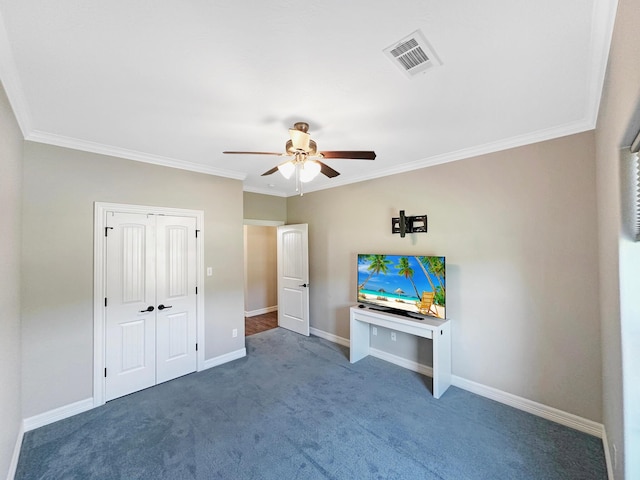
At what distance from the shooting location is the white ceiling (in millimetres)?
1230

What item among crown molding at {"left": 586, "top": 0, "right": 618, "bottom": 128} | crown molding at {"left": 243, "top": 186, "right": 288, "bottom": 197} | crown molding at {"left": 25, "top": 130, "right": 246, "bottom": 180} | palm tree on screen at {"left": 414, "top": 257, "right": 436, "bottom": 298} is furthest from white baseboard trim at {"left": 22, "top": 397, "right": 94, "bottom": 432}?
crown molding at {"left": 586, "top": 0, "right": 618, "bottom": 128}

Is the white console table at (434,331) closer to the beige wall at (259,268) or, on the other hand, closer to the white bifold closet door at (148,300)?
the white bifold closet door at (148,300)

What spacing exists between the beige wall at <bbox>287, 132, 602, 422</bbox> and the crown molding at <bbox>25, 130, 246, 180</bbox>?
8.38 ft

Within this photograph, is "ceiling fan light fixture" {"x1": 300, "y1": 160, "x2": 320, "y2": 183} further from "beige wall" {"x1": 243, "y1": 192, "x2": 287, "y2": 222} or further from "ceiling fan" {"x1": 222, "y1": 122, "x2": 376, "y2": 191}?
"beige wall" {"x1": 243, "y1": 192, "x2": 287, "y2": 222}

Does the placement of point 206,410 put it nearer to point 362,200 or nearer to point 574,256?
point 362,200

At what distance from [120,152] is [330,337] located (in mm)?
3917

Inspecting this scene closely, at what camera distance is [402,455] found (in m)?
2.07

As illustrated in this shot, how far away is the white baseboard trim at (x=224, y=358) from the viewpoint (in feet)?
11.6

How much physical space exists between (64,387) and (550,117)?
16.7 ft

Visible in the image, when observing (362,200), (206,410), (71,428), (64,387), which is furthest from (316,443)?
(362,200)

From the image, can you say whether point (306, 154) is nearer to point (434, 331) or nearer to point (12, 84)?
point (12, 84)

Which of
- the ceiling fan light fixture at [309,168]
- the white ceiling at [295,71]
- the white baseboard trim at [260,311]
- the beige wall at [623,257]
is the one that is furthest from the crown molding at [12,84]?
the white baseboard trim at [260,311]

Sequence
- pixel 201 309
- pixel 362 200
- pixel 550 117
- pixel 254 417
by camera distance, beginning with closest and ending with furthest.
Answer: pixel 550 117
pixel 254 417
pixel 201 309
pixel 362 200

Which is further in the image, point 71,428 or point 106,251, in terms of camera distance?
point 106,251
